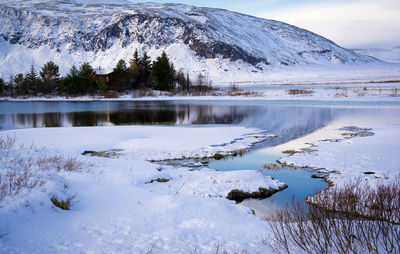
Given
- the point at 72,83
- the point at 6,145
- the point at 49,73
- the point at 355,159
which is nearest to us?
the point at 6,145

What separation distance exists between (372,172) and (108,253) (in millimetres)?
10523

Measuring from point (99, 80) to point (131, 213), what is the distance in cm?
7666

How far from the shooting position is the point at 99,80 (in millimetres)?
77938

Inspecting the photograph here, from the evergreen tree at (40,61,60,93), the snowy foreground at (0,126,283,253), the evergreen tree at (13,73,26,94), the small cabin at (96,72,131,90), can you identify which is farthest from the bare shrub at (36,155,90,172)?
the evergreen tree at (13,73,26,94)

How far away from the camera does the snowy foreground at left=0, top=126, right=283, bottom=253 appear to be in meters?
5.30

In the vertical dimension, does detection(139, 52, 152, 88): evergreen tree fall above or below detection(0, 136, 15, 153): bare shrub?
above

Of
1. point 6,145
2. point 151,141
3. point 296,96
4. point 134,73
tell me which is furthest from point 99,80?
point 6,145

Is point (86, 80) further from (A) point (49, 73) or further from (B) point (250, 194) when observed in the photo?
(B) point (250, 194)

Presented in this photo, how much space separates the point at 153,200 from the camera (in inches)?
319

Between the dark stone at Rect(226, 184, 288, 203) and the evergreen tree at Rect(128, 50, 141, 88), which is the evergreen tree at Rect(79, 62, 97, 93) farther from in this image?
the dark stone at Rect(226, 184, 288, 203)

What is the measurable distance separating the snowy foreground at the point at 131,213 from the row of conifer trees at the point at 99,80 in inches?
2765

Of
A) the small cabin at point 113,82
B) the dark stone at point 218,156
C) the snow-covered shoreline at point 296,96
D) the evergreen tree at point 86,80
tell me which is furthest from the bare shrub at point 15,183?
the small cabin at point 113,82

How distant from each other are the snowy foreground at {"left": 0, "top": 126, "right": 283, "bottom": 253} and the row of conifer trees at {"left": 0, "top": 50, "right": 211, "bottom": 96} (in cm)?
7023

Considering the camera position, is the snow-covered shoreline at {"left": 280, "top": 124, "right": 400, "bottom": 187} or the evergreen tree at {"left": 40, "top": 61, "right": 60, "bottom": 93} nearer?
the snow-covered shoreline at {"left": 280, "top": 124, "right": 400, "bottom": 187}
